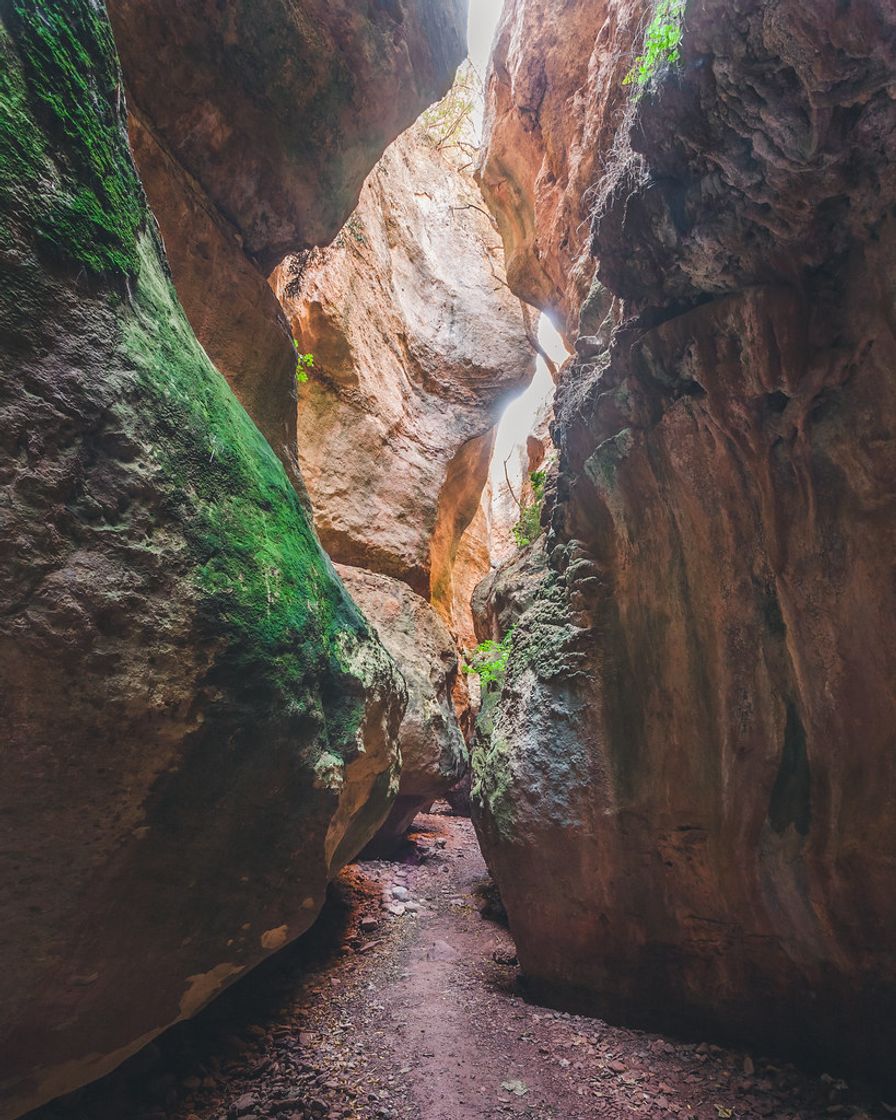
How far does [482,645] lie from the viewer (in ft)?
23.7

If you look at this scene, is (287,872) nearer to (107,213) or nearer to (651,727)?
(651,727)

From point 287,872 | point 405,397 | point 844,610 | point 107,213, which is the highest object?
point 405,397

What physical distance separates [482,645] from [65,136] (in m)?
5.88

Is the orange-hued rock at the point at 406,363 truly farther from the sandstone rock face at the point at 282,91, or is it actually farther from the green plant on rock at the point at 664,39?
the green plant on rock at the point at 664,39

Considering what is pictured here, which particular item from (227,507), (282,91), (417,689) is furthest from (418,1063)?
(282,91)

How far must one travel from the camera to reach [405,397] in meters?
13.2

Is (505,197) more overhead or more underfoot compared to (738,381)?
more overhead

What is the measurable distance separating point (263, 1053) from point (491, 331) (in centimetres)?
1482

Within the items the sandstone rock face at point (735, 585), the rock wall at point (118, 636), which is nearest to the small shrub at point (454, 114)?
the sandstone rock face at point (735, 585)

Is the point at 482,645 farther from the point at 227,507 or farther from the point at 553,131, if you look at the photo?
the point at 553,131

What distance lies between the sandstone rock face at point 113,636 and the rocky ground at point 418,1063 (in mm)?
917

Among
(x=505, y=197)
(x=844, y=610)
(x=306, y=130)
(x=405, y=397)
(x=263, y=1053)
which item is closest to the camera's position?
(x=844, y=610)

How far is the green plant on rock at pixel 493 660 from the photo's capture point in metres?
6.39

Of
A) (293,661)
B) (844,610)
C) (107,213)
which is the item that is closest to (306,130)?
(107,213)
